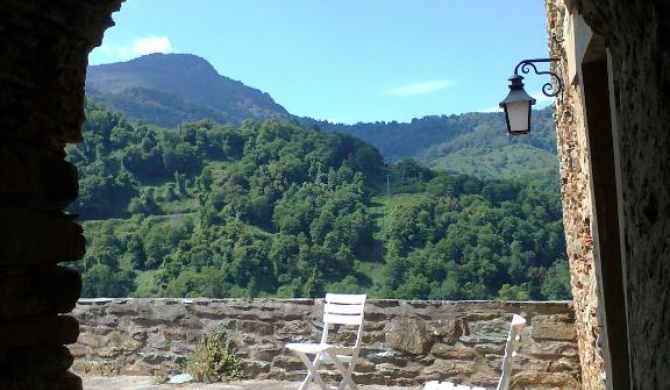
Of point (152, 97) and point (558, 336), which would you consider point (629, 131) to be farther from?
point (152, 97)

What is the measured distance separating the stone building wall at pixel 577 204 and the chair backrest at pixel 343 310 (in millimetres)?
1595

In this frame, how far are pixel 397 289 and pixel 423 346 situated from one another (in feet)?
13.0

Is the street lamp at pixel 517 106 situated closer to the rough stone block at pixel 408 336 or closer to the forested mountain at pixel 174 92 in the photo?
the rough stone block at pixel 408 336

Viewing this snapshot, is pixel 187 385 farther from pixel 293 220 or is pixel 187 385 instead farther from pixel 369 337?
pixel 293 220

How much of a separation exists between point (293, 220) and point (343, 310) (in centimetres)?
816

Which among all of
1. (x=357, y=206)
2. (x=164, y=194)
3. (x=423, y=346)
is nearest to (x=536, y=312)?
(x=423, y=346)

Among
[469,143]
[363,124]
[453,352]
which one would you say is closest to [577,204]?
[453,352]

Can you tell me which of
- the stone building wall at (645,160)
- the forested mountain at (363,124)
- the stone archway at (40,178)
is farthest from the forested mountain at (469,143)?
the stone building wall at (645,160)

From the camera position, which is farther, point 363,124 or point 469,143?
point 363,124

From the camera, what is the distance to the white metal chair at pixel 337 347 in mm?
5145

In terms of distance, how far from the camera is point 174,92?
4569cm

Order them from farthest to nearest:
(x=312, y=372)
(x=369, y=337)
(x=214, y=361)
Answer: (x=214, y=361) → (x=369, y=337) → (x=312, y=372)

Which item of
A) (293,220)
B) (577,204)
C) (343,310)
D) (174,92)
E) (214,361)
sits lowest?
(214,361)

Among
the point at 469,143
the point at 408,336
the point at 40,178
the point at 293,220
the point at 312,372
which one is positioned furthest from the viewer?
the point at 469,143
